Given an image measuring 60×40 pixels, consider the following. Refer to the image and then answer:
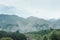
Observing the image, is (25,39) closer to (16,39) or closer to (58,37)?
(16,39)

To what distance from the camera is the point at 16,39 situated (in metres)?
82.6

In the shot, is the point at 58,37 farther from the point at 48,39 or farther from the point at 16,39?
the point at 16,39

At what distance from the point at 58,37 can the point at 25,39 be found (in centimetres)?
3858

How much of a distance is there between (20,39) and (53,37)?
38.6 meters

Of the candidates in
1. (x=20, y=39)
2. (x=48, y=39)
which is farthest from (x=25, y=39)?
(x=48, y=39)

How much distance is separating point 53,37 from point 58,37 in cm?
122

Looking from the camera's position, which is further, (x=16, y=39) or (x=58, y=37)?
(x=16, y=39)

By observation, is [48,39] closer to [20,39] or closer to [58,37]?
[58,37]

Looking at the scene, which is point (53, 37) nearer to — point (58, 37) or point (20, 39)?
point (58, 37)

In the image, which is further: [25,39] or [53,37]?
[25,39]

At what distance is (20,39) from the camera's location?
87.8m

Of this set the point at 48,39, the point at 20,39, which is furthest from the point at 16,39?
the point at 48,39

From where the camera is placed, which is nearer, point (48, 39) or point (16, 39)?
point (48, 39)

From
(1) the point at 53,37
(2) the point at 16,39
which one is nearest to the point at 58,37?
(1) the point at 53,37
